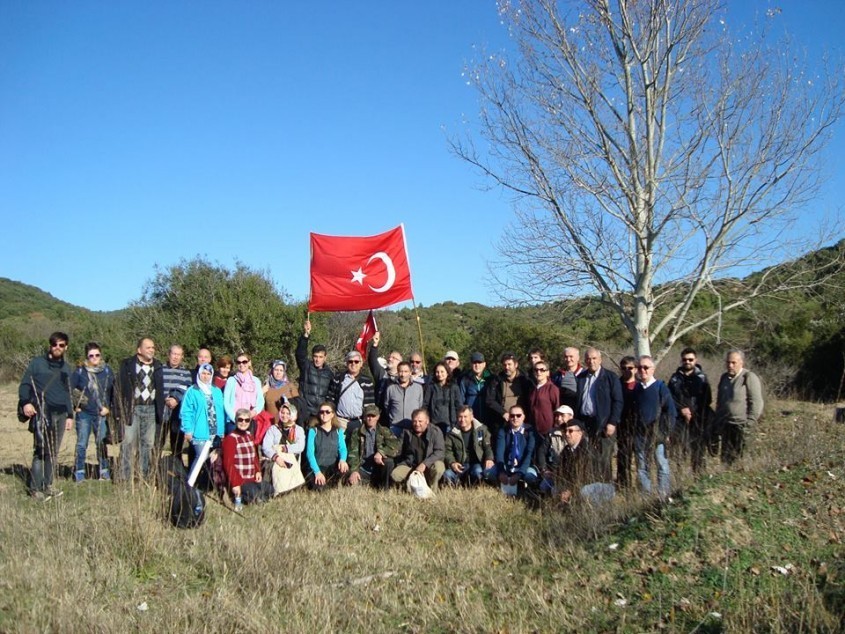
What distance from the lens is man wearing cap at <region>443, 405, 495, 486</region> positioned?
8.88 metres

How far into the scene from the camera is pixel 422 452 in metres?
8.95

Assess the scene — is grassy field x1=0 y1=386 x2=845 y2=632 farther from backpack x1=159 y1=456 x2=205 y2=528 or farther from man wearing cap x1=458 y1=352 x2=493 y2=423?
man wearing cap x1=458 y1=352 x2=493 y2=423

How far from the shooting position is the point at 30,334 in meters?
38.2

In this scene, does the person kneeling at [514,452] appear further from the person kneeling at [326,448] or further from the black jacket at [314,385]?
the black jacket at [314,385]

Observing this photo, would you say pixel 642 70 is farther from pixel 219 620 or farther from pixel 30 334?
pixel 30 334

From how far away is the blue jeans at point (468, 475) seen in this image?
8.84 m

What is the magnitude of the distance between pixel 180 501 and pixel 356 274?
5065 millimetres

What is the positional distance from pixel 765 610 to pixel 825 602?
15.8 inches

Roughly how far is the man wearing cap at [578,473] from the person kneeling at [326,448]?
274 cm

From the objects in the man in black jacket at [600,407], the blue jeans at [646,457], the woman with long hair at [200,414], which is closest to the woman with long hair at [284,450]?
the woman with long hair at [200,414]

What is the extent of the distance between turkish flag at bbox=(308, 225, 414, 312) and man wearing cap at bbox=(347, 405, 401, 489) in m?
2.32

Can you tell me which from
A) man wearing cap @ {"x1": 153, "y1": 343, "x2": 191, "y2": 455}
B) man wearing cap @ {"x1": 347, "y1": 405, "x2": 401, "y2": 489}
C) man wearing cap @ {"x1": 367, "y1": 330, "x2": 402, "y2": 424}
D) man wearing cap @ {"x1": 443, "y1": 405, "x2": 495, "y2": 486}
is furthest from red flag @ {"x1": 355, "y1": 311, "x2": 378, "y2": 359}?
man wearing cap @ {"x1": 153, "y1": 343, "x2": 191, "y2": 455}

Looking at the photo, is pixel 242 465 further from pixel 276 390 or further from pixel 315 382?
pixel 315 382

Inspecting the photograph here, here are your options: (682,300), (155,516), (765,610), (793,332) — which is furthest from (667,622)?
(793,332)
